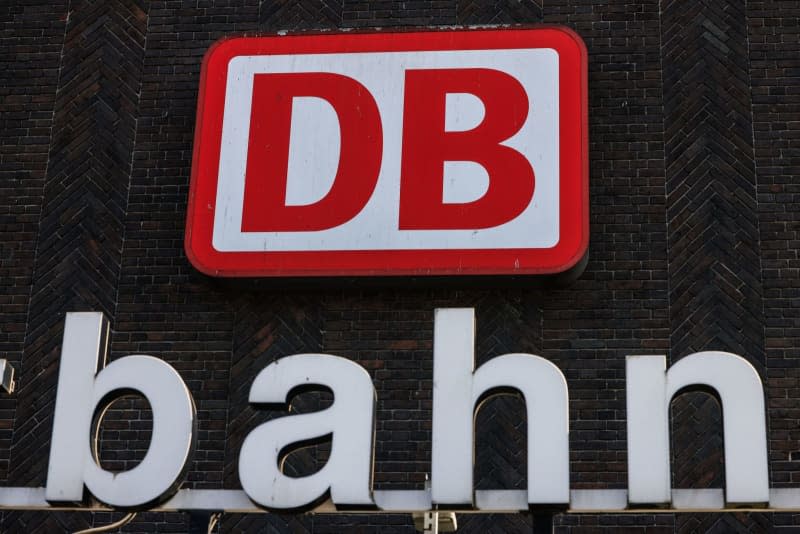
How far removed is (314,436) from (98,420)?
1.68m

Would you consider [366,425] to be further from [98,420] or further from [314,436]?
[98,420]

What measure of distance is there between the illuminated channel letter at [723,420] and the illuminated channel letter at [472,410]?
541 mm

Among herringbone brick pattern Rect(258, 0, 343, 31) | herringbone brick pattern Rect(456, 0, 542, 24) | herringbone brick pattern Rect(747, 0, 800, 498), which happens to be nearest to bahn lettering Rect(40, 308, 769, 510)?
herringbone brick pattern Rect(747, 0, 800, 498)

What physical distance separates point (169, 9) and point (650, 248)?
229 inches

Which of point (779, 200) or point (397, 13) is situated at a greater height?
point (397, 13)

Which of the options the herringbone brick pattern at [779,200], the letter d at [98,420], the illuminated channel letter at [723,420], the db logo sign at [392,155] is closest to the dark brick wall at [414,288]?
the herringbone brick pattern at [779,200]

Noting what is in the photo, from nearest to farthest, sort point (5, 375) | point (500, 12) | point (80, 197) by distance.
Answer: point (5, 375) → point (80, 197) → point (500, 12)

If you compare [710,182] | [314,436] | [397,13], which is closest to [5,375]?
[314,436]

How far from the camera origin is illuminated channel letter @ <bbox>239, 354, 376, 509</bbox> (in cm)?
1345

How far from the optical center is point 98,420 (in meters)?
13.8

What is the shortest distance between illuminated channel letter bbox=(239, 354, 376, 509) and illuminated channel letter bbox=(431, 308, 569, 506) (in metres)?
0.57

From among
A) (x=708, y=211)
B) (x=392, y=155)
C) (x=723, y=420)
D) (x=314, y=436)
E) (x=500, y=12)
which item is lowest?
(x=314, y=436)

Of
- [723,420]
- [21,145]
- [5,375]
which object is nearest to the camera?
[723,420]

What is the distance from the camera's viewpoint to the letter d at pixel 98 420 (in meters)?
13.5
